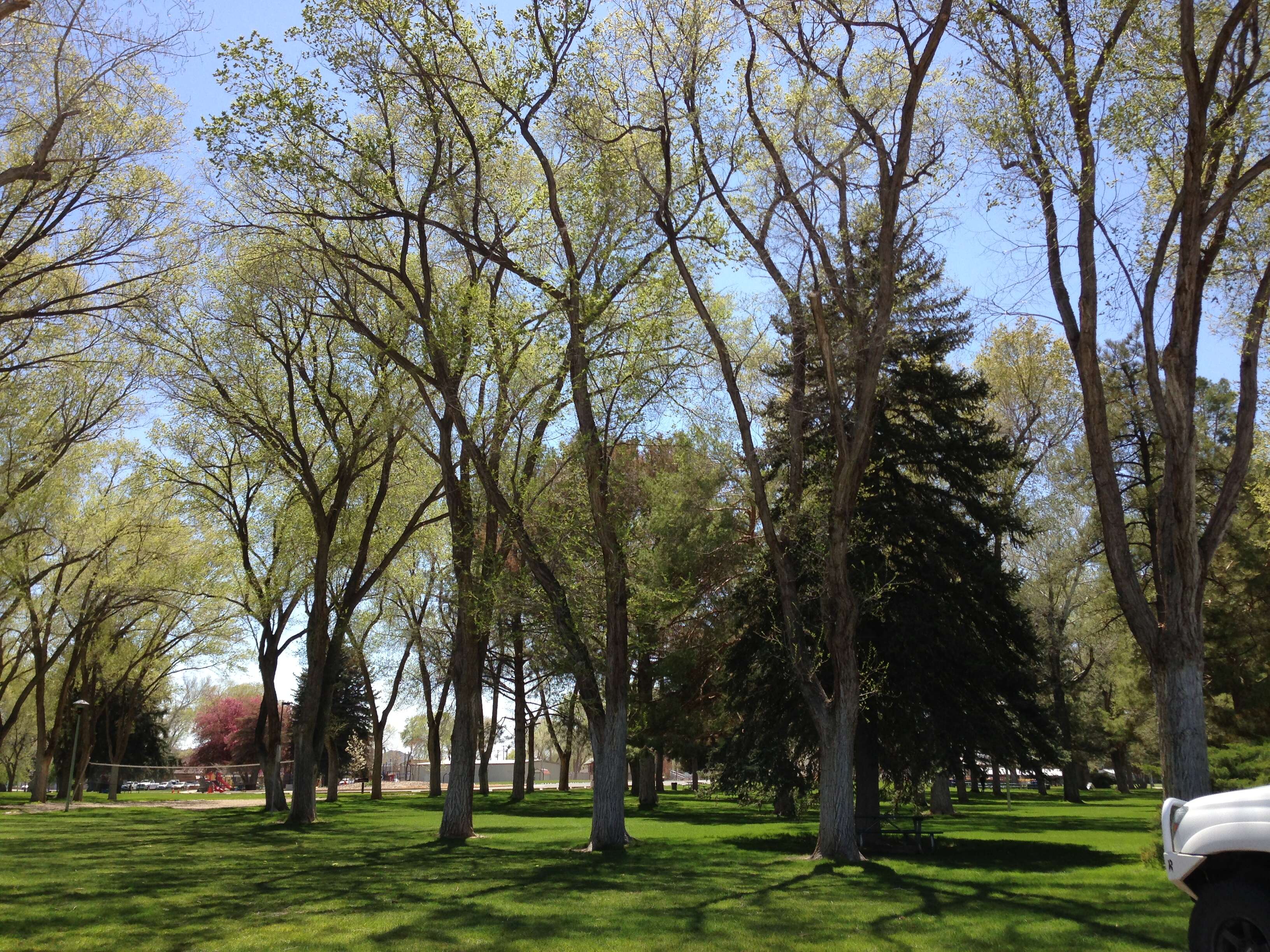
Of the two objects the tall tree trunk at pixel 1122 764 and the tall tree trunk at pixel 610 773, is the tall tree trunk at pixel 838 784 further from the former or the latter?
the tall tree trunk at pixel 1122 764

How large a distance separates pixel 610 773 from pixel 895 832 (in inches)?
243

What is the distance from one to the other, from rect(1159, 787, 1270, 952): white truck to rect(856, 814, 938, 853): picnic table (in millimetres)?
12508

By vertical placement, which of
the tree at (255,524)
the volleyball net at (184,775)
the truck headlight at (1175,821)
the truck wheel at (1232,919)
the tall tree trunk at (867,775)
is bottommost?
the volleyball net at (184,775)

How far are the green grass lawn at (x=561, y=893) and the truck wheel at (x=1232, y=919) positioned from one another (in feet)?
11.6

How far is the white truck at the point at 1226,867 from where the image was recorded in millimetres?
4648

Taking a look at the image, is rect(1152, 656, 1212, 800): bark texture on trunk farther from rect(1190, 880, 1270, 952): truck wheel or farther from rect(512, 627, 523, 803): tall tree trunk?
rect(512, 627, 523, 803): tall tree trunk

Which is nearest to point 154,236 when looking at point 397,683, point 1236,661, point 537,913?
point 537,913

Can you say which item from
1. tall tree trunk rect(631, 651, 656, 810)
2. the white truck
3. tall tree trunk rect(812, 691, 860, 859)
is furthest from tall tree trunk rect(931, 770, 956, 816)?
the white truck

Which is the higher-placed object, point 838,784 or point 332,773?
point 838,784

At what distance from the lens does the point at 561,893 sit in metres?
11.1

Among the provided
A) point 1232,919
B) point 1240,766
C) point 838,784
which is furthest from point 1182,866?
point 1240,766

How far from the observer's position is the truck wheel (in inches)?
182

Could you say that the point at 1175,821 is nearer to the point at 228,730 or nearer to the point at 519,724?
the point at 519,724

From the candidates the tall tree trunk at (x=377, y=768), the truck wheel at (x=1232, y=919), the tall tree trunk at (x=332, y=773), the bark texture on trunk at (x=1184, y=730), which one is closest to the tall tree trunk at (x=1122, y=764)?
the bark texture on trunk at (x=1184, y=730)
